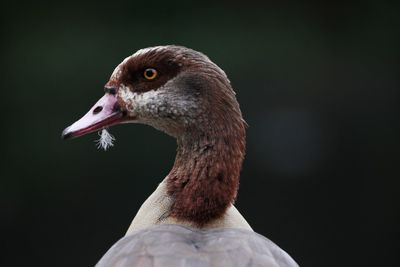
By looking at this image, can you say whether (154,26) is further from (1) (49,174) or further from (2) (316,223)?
(2) (316,223)

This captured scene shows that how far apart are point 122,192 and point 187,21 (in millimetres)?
860

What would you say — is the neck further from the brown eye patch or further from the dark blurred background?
the dark blurred background

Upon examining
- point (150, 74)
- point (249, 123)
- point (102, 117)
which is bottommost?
point (249, 123)

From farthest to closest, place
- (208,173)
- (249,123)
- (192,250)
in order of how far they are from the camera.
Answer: (249,123) < (208,173) < (192,250)

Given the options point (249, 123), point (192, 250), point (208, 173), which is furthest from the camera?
point (249, 123)

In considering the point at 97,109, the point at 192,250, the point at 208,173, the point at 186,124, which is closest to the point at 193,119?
the point at 186,124

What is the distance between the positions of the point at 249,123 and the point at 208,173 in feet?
7.08

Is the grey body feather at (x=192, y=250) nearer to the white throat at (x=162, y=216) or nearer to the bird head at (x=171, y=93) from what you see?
the white throat at (x=162, y=216)

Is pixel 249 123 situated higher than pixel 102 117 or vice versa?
pixel 102 117

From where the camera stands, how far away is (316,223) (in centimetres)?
405

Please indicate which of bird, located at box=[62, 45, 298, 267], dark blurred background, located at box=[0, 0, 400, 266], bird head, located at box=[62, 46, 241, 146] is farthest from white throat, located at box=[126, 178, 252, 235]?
dark blurred background, located at box=[0, 0, 400, 266]

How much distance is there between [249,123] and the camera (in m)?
4.00

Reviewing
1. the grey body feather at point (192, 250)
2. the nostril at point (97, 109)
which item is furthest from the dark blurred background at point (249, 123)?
the grey body feather at point (192, 250)

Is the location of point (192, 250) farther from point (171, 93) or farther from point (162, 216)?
point (171, 93)
